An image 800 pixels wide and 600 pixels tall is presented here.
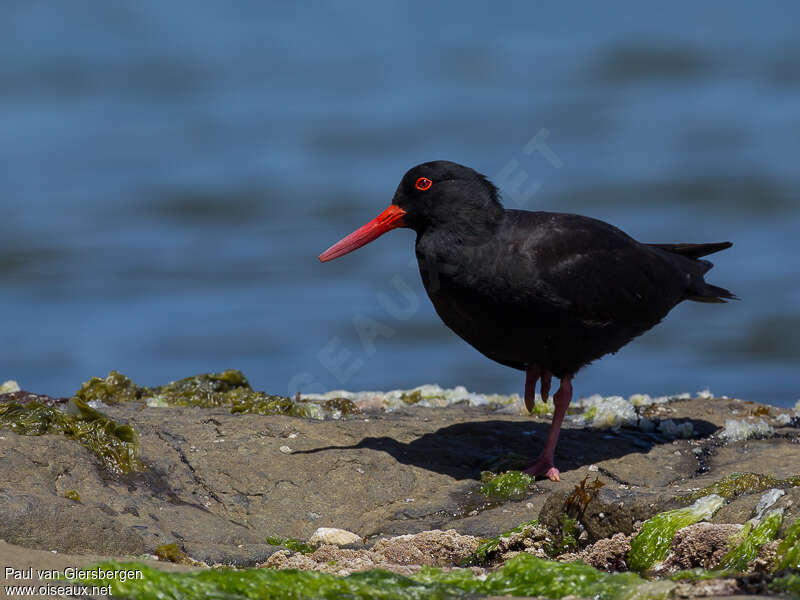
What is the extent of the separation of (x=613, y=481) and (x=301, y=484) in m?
1.69

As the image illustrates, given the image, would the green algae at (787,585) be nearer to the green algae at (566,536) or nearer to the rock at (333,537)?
the green algae at (566,536)

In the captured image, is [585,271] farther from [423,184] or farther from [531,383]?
[423,184]

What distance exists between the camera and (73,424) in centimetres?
517

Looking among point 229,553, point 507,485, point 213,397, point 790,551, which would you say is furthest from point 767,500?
point 213,397

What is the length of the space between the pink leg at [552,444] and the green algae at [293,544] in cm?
154

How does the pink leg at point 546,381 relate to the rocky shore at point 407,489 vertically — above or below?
above

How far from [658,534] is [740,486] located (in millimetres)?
904

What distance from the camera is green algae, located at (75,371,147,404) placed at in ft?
21.7

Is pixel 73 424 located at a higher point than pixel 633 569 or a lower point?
higher

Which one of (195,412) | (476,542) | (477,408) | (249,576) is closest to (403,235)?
(477,408)

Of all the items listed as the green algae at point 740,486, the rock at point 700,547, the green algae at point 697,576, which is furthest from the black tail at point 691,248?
the green algae at point 697,576

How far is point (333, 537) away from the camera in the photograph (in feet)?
15.0

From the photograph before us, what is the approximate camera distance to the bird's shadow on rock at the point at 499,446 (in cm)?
575

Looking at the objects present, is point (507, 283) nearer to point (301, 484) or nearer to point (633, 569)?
point (301, 484)
